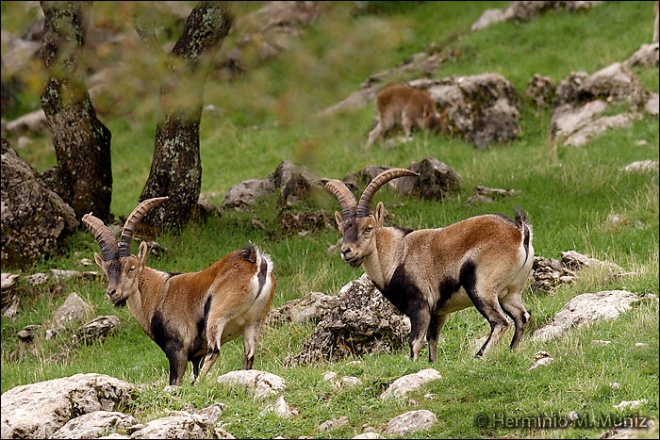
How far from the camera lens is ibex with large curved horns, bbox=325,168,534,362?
10680mm

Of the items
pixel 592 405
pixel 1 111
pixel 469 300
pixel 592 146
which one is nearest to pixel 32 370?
pixel 469 300

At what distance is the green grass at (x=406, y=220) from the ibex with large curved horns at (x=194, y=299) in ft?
1.39

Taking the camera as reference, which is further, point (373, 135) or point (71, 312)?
point (373, 135)

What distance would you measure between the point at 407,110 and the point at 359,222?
423 inches

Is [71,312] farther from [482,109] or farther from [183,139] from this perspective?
[482,109]

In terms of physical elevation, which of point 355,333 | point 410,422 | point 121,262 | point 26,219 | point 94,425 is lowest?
point 355,333

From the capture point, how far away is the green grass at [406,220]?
8.96 m

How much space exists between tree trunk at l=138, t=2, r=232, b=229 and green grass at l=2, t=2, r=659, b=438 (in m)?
0.33

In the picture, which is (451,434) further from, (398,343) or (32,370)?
(32,370)

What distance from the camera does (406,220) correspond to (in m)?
→ 16.8

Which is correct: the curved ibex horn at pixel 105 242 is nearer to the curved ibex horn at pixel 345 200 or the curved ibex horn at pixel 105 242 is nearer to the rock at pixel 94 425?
the curved ibex horn at pixel 345 200

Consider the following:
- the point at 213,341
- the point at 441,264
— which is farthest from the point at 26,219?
the point at 441,264

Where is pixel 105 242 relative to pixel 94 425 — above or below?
above

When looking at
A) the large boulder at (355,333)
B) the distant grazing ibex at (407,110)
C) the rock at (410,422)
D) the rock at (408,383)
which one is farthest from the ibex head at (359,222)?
the distant grazing ibex at (407,110)
